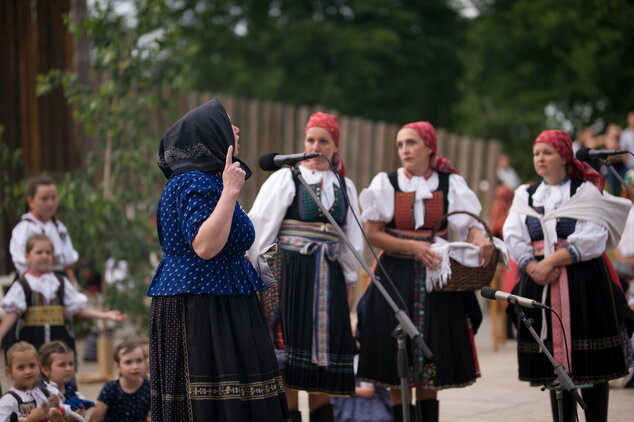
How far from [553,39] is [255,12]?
299 inches

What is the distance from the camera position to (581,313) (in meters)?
5.38

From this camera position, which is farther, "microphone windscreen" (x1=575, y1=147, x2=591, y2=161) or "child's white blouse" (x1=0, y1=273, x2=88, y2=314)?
"child's white blouse" (x1=0, y1=273, x2=88, y2=314)

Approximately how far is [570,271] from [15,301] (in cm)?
339

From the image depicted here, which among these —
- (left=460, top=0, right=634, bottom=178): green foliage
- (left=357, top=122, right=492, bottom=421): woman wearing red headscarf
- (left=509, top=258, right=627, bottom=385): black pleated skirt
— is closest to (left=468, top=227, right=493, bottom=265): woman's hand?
(left=357, top=122, right=492, bottom=421): woman wearing red headscarf

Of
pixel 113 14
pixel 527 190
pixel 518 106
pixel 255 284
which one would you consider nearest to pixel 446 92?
pixel 518 106

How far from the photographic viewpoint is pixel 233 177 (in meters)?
3.83

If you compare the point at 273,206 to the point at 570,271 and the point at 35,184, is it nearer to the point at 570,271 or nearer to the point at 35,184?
the point at 570,271

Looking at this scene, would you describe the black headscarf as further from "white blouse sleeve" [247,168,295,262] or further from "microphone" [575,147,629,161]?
"microphone" [575,147,629,161]

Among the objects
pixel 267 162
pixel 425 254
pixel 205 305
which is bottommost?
pixel 205 305

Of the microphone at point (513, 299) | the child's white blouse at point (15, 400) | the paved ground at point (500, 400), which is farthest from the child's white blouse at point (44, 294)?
the microphone at point (513, 299)

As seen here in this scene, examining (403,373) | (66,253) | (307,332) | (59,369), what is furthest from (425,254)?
(66,253)

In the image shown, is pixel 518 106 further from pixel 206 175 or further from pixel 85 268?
pixel 206 175

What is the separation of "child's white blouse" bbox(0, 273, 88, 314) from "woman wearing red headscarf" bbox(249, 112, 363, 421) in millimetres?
1587

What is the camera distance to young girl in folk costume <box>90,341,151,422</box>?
571 centimetres
